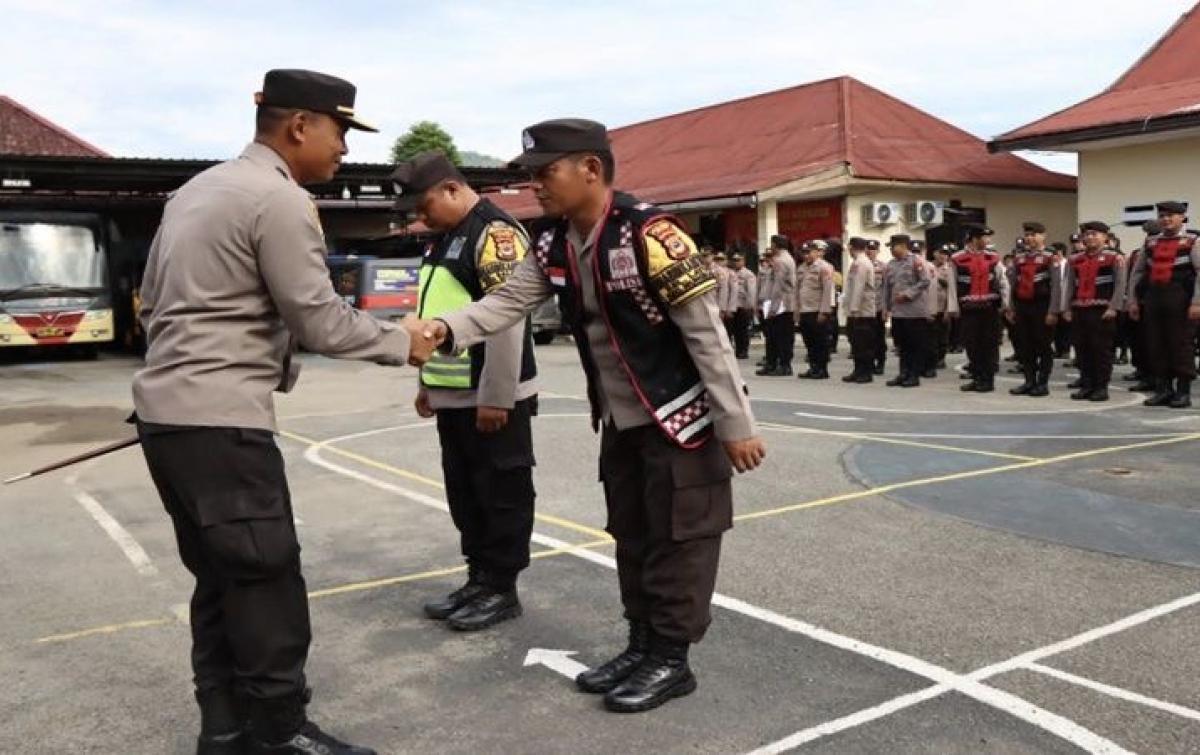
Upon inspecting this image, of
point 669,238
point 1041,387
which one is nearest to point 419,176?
point 669,238

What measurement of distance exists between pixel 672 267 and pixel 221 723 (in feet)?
6.53

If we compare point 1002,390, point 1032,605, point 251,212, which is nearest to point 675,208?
point 1002,390

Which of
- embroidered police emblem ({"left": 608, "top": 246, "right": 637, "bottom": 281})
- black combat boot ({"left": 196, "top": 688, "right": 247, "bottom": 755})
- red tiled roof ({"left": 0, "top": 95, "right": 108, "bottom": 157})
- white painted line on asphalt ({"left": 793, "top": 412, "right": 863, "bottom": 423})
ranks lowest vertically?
white painted line on asphalt ({"left": 793, "top": 412, "right": 863, "bottom": 423})

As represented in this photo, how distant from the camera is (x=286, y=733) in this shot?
315 centimetres

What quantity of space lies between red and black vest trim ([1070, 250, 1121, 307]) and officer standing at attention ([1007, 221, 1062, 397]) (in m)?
0.52

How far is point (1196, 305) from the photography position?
10.7 metres

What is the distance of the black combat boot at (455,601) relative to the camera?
4570 mm

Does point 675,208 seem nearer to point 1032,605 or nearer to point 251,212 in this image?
point 1032,605

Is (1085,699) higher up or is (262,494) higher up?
(262,494)

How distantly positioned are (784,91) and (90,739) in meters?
27.3

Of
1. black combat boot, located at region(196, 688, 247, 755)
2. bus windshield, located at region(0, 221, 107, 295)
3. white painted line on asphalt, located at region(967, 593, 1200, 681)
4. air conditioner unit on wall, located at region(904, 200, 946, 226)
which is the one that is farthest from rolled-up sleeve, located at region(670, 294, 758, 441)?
air conditioner unit on wall, located at region(904, 200, 946, 226)

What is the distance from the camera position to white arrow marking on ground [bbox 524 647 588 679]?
13.0ft

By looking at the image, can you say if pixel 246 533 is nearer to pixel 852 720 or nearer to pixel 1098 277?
pixel 852 720

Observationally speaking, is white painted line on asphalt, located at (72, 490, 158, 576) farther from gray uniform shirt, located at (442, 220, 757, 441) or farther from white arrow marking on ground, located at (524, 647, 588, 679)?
gray uniform shirt, located at (442, 220, 757, 441)
